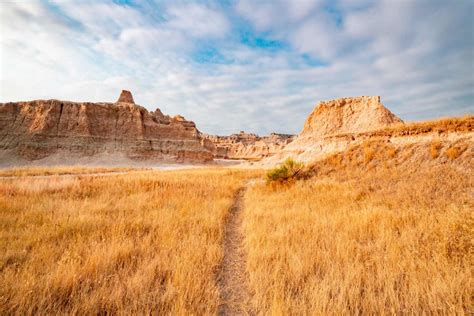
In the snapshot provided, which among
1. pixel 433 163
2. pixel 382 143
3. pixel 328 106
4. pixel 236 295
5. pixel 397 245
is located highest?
pixel 328 106

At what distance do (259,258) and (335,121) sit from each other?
30.9 metres

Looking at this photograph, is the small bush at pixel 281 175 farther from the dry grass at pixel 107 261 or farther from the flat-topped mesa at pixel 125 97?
the flat-topped mesa at pixel 125 97

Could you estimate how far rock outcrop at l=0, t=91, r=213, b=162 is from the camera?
125 ft

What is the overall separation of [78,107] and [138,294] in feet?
164

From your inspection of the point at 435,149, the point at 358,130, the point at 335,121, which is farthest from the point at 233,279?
the point at 335,121

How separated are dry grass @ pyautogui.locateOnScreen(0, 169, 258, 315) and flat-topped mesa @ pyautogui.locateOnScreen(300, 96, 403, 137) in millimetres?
25534

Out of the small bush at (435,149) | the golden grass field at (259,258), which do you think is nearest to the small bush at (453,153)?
the small bush at (435,149)

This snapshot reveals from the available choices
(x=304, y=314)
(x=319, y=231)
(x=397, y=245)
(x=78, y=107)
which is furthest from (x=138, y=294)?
(x=78, y=107)

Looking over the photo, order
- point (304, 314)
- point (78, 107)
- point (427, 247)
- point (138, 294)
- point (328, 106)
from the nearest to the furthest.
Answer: point (304, 314)
point (138, 294)
point (427, 247)
point (328, 106)
point (78, 107)

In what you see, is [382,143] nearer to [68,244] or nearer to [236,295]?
[236,295]

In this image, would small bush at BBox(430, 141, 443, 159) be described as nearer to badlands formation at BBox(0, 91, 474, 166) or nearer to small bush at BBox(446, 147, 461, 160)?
small bush at BBox(446, 147, 461, 160)

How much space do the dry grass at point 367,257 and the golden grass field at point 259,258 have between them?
2cm

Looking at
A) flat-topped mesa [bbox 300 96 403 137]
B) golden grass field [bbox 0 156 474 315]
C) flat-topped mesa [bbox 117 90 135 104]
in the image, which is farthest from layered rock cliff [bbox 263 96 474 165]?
flat-topped mesa [bbox 117 90 135 104]

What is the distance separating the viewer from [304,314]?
6.81 ft
